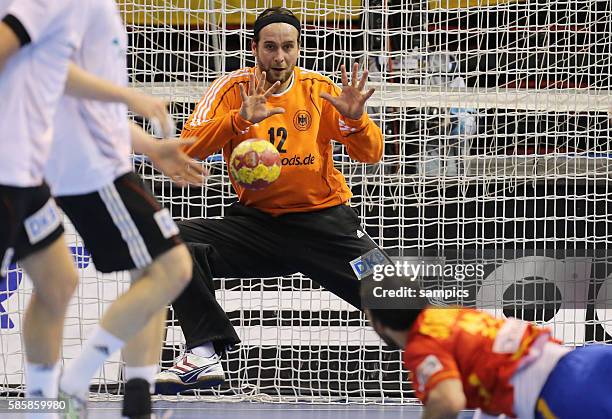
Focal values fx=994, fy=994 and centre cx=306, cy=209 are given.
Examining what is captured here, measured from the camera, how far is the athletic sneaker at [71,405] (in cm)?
295

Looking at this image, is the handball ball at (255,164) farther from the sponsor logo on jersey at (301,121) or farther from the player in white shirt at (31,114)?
the player in white shirt at (31,114)

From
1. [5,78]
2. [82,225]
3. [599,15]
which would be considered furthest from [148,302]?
[599,15]

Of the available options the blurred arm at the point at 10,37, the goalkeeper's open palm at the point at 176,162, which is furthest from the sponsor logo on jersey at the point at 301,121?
the blurred arm at the point at 10,37

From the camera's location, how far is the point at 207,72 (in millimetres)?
5840

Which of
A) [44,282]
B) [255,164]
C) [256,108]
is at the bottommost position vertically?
[44,282]

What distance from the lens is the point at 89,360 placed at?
9.50ft

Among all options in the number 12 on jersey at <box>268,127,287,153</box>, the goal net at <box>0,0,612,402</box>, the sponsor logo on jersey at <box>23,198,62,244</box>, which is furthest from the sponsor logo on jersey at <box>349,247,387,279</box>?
the sponsor logo on jersey at <box>23,198,62,244</box>

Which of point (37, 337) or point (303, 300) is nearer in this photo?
point (37, 337)

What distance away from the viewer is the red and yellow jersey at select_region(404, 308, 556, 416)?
2846 mm

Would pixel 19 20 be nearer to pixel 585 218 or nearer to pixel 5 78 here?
pixel 5 78

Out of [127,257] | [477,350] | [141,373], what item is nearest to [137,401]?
[141,373]

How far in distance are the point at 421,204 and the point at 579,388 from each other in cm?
295

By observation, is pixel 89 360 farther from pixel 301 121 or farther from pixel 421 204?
pixel 421 204

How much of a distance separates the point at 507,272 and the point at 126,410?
10.7 feet
